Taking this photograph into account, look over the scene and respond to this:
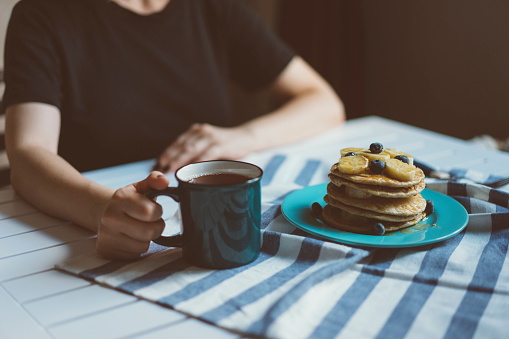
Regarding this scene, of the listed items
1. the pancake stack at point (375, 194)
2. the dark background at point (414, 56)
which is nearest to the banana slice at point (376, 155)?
the pancake stack at point (375, 194)

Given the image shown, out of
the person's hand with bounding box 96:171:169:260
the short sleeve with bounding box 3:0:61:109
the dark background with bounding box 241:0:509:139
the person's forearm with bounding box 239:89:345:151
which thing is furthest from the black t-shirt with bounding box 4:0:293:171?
the dark background with bounding box 241:0:509:139

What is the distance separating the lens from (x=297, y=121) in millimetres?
1467

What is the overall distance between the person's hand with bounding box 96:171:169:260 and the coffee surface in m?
0.05

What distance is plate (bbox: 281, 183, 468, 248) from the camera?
743 mm

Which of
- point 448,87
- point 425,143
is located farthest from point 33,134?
point 448,87

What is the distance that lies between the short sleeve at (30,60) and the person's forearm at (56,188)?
0.18 metres

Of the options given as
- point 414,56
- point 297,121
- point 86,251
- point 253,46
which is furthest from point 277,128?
point 414,56

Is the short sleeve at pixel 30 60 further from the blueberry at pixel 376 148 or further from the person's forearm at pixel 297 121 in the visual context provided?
the blueberry at pixel 376 148

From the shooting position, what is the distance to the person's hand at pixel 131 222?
0.72m

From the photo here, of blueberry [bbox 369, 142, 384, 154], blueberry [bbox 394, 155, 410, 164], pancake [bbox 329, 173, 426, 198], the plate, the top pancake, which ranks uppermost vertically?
blueberry [bbox 369, 142, 384, 154]

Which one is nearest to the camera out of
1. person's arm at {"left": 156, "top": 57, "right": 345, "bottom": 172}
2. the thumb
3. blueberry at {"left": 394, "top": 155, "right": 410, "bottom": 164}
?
the thumb

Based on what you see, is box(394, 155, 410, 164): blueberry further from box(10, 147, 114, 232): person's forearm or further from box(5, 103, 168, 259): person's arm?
box(10, 147, 114, 232): person's forearm

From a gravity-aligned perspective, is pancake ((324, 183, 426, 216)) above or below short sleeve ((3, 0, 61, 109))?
below

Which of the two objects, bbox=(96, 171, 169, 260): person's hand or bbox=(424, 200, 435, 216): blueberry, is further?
bbox=(424, 200, 435, 216): blueberry
